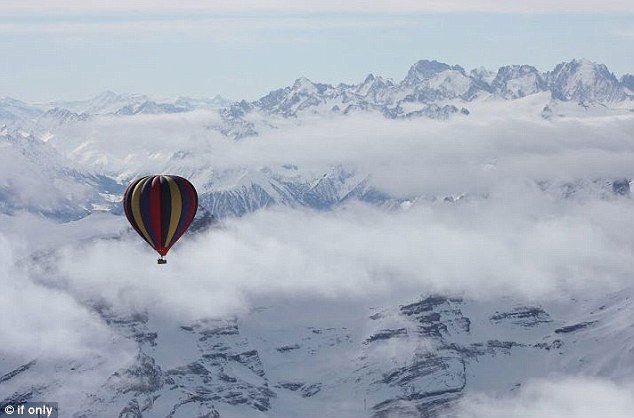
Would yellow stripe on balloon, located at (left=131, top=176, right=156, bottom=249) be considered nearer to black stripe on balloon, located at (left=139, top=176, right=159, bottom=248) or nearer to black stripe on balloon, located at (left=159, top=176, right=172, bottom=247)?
black stripe on balloon, located at (left=139, top=176, right=159, bottom=248)

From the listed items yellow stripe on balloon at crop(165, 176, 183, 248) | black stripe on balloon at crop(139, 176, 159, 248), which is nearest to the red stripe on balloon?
black stripe on balloon at crop(139, 176, 159, 248)

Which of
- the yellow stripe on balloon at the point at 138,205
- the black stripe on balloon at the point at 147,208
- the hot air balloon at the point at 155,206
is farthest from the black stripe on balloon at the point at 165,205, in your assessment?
the yellow stripe on balloon at the point at 138,205

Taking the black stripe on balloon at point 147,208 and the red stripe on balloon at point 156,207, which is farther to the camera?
the red stripe on balloon at point 156,207

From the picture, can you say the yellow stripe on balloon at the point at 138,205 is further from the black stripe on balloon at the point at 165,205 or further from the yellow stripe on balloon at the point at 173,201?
the yellow stripe on balloon at the point at 173,201
